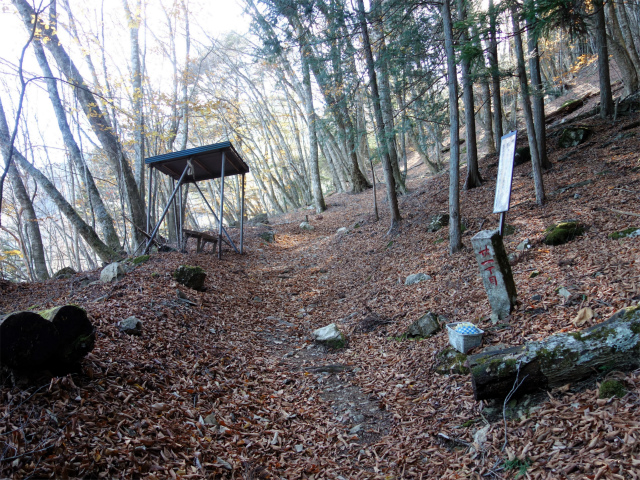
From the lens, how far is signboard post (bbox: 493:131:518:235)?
154 inches

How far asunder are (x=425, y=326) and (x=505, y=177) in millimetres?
2064

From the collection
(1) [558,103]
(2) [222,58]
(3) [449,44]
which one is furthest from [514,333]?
(1) [558,103]

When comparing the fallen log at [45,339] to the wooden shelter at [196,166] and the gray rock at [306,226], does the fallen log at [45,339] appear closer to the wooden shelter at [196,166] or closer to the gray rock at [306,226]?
the wooden shelter at [196,166]

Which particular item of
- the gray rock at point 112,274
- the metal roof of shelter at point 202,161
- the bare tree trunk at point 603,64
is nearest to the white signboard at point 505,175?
the gray rock at point 112,274

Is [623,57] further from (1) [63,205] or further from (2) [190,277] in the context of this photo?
(1) [63,205]

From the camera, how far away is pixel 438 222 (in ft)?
27.0

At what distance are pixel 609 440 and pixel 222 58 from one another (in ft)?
70.5

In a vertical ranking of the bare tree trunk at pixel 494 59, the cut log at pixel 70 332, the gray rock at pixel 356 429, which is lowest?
the gray rock at pixel 356 429

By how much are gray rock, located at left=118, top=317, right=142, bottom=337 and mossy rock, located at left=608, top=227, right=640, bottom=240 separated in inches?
246

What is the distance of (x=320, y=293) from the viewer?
298 inches

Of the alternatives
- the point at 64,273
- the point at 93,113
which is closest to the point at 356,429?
the point at 64,273

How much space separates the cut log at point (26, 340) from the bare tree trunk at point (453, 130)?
590 centimetres

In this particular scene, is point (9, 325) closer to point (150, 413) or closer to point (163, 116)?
point (150, 413)

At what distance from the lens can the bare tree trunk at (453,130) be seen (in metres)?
5.97
